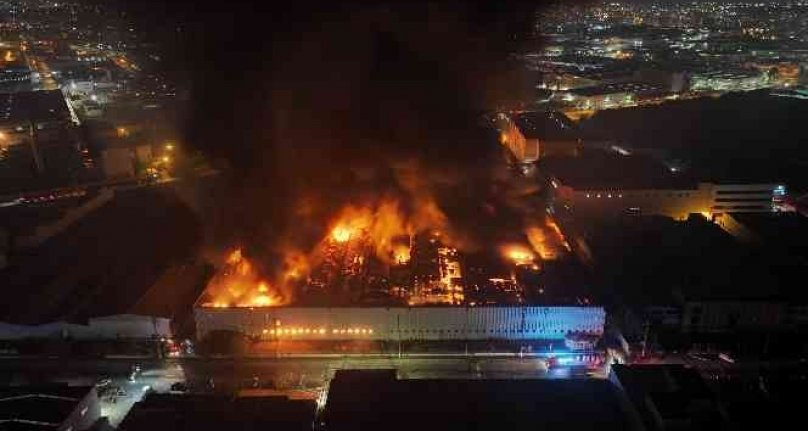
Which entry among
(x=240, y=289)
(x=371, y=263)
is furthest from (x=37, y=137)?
(x=371, y=263)

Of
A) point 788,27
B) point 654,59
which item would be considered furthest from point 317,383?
point 788,27

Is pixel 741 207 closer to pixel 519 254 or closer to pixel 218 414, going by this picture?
pixel 519 254

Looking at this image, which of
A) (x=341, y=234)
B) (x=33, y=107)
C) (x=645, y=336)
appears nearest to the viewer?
(x=645, y=336)

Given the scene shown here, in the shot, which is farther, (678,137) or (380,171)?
(678,137)

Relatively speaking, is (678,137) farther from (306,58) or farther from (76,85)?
(76,85)

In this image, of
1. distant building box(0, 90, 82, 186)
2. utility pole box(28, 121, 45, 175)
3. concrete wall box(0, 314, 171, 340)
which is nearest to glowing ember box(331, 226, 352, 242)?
concrete wall box(0, 314, 171, 340)

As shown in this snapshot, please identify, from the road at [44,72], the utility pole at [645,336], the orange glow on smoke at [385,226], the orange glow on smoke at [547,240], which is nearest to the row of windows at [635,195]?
the orange glow on smoke at [547,240]
